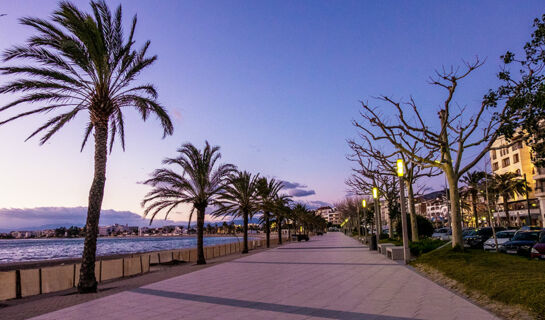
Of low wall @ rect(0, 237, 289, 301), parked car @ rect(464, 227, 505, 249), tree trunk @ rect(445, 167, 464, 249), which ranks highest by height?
tree trunk @ rect(445, 167, 464, 249)

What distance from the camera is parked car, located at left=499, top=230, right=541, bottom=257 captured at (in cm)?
1750

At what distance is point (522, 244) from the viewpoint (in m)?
17.7

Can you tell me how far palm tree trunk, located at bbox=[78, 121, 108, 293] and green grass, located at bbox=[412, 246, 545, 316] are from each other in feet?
38.0

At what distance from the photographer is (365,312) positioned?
24.0 feet

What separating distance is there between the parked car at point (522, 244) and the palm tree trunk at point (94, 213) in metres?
18.8

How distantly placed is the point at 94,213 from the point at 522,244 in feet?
63.3

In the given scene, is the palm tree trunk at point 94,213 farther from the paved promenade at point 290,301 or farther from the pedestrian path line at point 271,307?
the pedestrian path line at point 271,307

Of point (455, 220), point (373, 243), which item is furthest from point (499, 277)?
point (373, 243)

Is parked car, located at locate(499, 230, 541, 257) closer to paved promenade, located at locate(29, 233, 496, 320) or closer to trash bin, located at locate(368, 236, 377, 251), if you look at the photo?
trash bin, located at locate(368, 236, 377, 251)

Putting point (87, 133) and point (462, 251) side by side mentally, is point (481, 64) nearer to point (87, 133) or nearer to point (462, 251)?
point (462, 251)

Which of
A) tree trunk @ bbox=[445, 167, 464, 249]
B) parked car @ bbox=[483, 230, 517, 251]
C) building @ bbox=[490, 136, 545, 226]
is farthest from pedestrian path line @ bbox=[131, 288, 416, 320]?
building @ bbox=[490, 136, 545, 226]

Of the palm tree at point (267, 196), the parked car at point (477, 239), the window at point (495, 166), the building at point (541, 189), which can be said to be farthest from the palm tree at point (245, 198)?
the window at point (495, 166)

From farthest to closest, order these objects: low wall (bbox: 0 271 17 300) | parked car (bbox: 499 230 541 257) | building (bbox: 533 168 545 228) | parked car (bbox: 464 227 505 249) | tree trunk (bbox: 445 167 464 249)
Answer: building (bbox: 533 168 545 228)
parked car (bbox: 464 227 505 249)
parked car (bbox: 499 230 541 257)
tree trunk (bbox: 445 167 464 249)
low wall (bbox: 0 271 17 300)

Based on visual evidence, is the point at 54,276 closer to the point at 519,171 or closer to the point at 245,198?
the point at 245,198
